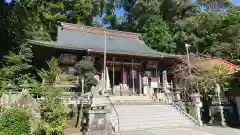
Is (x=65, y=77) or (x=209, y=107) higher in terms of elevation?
(x=65, y=77)

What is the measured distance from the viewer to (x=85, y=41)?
1827cm

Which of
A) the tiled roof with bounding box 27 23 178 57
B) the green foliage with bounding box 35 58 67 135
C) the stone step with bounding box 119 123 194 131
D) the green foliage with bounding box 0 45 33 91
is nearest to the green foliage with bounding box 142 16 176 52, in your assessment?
the tiled roof with bounding box 27 23 178 57

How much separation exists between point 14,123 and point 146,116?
659cm

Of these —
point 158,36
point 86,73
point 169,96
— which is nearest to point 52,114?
point 86,73

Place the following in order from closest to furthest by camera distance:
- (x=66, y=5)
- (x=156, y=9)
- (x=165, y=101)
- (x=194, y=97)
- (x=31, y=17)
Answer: (x=194, y=97), (x=165, y=101), (x=31, y=17), (x=66, y=5), (x=156, y=9)

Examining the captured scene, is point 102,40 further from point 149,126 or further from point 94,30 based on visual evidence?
point 149,126

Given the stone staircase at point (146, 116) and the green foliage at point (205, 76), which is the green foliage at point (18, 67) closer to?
the stone staircase at point (146, 116)

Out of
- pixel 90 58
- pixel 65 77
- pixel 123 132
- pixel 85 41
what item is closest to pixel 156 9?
pixel 85 41

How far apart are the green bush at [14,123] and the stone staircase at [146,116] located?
3.95m

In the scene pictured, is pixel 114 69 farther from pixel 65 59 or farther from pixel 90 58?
pixel 65 59

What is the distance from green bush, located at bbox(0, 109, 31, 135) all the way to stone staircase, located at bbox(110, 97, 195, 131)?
3951mm

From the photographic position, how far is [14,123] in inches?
310

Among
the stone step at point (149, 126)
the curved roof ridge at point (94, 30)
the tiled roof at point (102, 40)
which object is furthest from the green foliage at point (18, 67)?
the stone step at point (149, 126)

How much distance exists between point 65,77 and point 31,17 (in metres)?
10.0
